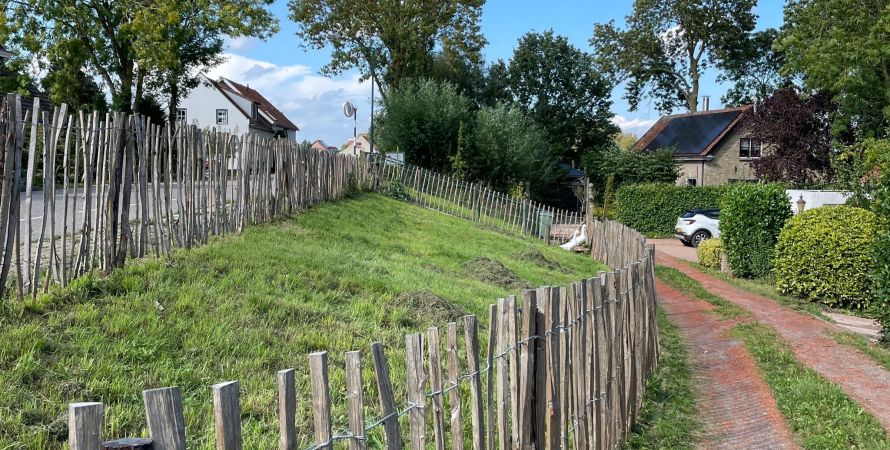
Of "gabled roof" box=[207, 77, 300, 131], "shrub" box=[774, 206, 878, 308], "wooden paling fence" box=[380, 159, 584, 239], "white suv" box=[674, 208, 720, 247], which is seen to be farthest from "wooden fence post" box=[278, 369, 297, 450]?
"gabled roof" box=[207, 77, 300, 131]

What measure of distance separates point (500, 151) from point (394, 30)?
9457 millimetres

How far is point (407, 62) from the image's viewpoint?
124 ft

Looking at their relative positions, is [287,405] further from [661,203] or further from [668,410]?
[661,203]

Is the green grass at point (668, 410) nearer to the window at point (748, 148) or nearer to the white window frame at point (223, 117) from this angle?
the window at point (748, 148)

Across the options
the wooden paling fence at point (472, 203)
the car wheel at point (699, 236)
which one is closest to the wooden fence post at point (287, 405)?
the wooden paling fence at point (472, 203)

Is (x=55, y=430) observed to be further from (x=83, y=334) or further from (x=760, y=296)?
(x=760, y=296)

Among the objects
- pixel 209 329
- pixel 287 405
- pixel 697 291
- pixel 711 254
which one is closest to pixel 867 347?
pixel 697 291

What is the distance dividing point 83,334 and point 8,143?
5.14 ft

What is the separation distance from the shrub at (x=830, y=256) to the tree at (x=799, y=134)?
2048cm

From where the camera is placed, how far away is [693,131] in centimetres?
4553

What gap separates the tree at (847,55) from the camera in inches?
1077

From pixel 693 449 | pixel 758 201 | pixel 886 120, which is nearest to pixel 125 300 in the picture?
pixel 693 449

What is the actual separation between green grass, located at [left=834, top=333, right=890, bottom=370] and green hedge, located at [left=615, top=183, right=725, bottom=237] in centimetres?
2264

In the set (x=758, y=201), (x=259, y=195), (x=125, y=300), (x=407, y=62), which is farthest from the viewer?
(x=407, y=62)
